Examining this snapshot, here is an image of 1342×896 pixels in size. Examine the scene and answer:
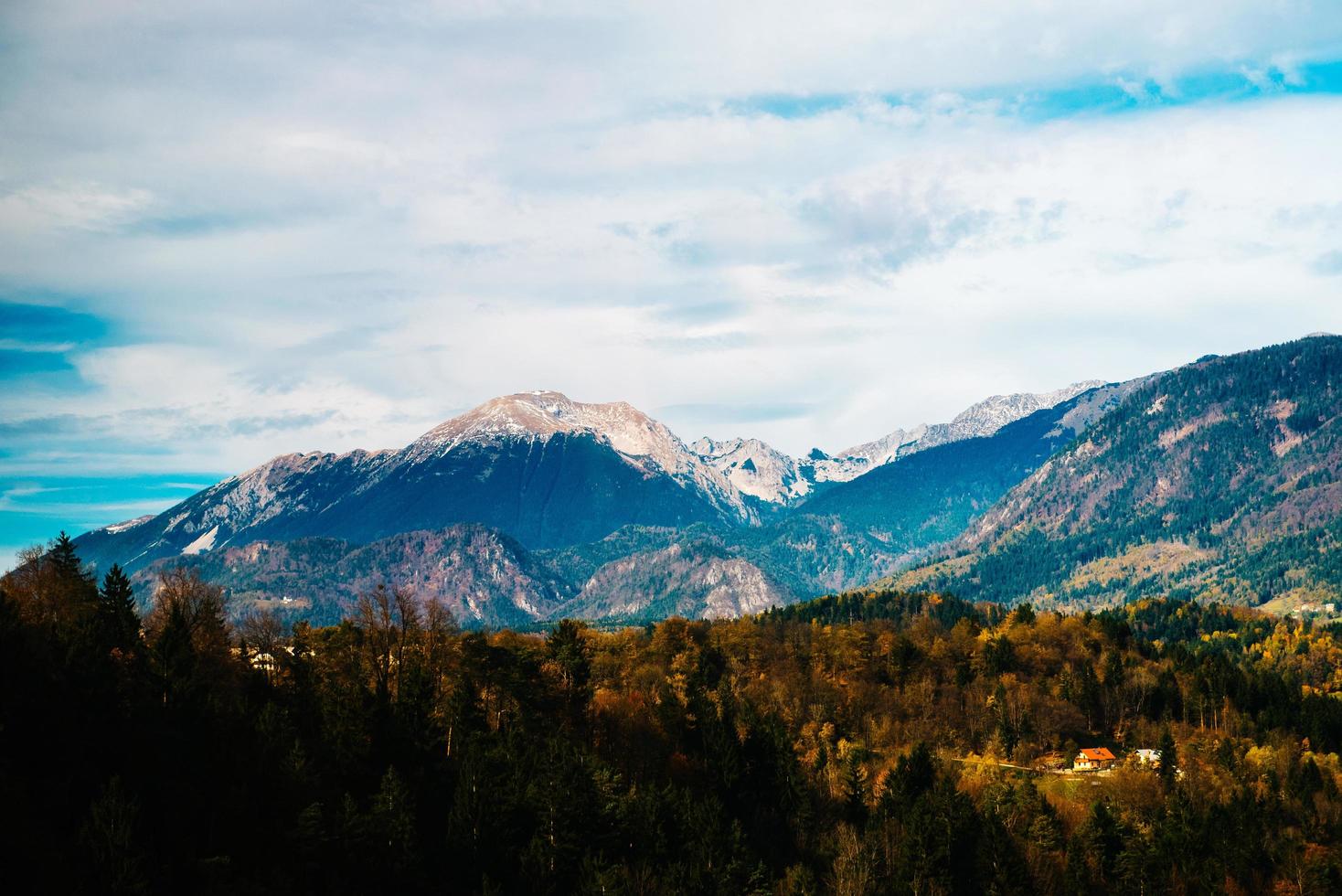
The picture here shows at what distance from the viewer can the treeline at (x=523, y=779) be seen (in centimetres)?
9369

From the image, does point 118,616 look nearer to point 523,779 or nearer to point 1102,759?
point 523,779

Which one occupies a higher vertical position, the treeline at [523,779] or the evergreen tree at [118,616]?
the evergreen tree at [118,616]

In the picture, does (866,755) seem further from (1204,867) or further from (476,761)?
(476,761)

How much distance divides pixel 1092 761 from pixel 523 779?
109 meters

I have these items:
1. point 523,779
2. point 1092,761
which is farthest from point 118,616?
point 1092,761

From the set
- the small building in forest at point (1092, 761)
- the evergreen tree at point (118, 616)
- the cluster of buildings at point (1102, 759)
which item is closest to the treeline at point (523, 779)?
the evergreen tree at point (118, 616)

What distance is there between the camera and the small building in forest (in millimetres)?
183500

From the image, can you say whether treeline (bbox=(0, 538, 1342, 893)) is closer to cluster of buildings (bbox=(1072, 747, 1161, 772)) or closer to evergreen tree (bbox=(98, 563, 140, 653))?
evergreen tree (bbox=(98, 563, 140, 653))

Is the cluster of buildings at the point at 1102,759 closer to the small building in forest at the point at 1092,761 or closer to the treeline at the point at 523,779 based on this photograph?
the small building in forest at the point at 1092,761

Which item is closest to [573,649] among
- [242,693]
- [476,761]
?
[476,761]

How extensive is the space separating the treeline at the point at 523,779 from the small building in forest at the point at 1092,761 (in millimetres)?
4901

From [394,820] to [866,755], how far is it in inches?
3841

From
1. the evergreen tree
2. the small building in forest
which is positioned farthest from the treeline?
the small building in forest

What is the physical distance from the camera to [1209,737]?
198375mm
